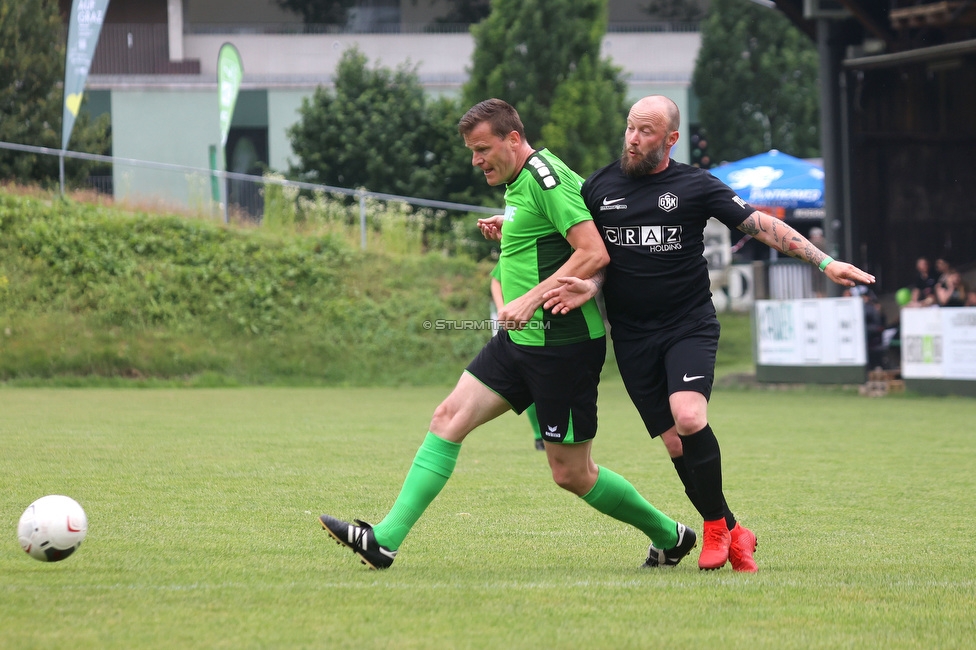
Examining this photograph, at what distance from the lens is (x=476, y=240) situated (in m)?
25.3

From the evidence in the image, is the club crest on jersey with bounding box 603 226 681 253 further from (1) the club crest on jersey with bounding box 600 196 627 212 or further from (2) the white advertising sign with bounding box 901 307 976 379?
(2) the white advertising sign with bounding box 901 307 976 379

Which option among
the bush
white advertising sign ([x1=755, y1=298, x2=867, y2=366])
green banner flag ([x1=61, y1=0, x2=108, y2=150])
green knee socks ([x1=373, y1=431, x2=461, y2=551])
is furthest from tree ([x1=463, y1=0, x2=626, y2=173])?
green knee socks ([x1=373, y1=431, x2=461, y2=551])

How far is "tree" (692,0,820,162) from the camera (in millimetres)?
38688

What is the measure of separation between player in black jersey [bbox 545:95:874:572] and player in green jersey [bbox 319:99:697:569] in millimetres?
228

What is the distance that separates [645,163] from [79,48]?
17512mm

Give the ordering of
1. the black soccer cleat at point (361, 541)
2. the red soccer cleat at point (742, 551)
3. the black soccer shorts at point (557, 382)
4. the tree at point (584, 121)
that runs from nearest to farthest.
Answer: the black soccer cleat at point (361, 541), the black soccer shorts at point (557, 382), the red soccer cleat at point (742, 551), the tree at point (584, 121)

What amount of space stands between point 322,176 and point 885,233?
1283 cm

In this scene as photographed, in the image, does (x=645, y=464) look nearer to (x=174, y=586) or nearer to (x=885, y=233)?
(x=174, y=586)

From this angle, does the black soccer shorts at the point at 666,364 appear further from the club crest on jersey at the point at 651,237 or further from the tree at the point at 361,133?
the tree at the point at 361,133

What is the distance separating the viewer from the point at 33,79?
86.3 feet

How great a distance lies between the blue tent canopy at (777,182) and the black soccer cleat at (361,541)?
1961 cm

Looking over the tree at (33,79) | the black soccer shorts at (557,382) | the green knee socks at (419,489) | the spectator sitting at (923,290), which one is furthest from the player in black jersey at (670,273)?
the tree at (33,79)

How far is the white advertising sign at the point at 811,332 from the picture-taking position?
19.7 meters

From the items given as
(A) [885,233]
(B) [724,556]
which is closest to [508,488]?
(B) [724,556]
